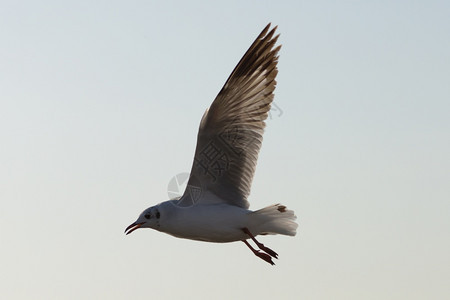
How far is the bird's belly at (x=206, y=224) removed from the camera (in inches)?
383

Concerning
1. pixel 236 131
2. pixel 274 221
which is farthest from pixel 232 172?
pixel 274 221

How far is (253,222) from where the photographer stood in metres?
9.93

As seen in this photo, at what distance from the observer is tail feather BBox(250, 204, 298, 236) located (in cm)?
991

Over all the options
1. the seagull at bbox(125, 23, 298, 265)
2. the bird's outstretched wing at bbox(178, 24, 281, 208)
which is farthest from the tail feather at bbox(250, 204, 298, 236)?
the bird's outstretched wing at bbox(178, 24, 281, 208)

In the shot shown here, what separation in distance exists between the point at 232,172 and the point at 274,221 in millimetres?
1066

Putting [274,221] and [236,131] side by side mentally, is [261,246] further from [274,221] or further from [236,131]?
[236,131]

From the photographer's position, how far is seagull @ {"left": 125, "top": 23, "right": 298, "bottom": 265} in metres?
9.81

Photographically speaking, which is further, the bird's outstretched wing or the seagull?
the bird's outstretched wing

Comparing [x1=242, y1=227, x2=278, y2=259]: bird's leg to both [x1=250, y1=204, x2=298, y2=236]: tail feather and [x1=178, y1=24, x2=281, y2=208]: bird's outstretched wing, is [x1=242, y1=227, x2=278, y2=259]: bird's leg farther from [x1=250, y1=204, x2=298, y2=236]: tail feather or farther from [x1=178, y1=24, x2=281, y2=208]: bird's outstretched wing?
[x1=178, y1=24, x2=281, y2=208]: bird's outstretched wing

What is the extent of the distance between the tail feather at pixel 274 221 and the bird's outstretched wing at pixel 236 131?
584mm

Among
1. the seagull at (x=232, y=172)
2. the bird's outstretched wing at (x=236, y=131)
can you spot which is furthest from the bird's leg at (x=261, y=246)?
the bird's outstretched wing at (x=236, y=131)

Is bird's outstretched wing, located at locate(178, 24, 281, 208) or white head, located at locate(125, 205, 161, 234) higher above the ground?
bird's outstretched wing, located at locate(178, 24, 281, 208)

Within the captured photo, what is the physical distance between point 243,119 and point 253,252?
2.07 metres

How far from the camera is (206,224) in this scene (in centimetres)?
973
